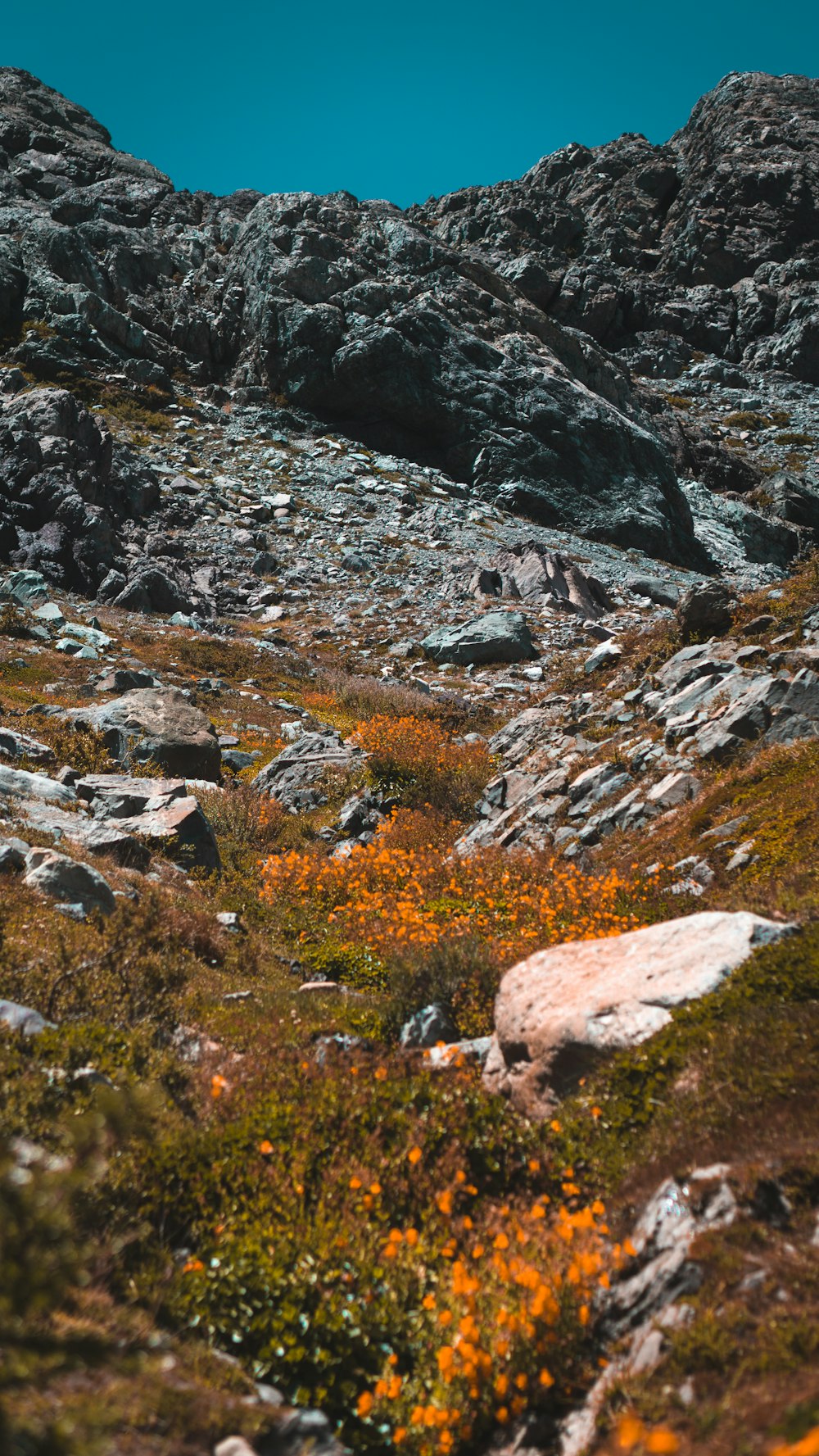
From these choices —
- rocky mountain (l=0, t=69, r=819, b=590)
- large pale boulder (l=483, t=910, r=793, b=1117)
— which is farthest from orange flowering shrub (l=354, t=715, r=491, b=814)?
rocky mountain (l=0, t=69, r=819, b=590)

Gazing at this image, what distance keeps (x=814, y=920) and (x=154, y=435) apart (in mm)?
60196

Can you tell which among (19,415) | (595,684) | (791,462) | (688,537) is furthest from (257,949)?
(791,462)

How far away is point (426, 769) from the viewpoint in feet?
53.5

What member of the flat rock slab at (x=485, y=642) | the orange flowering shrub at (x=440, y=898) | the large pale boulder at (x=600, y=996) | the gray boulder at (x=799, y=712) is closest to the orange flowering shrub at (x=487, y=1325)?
the large pale boulder at (x=600, y=996)

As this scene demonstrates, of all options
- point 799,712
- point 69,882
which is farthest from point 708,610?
point 69,882

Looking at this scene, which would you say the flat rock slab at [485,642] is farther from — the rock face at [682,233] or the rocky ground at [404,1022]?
the rock face at [682,233]

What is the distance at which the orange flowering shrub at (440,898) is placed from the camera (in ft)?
28.7

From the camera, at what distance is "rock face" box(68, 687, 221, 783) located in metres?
16.1

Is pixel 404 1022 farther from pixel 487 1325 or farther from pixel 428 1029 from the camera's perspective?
pixel 487 1325

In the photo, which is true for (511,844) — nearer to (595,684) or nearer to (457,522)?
(595,684)

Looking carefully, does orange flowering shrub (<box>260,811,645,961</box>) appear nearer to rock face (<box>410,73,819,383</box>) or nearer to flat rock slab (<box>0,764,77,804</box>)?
flat rock slab (<box>0,764,77,804</box>)

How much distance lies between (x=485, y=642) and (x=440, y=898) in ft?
71.0

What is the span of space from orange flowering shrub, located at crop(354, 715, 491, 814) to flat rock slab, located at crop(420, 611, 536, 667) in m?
13.4

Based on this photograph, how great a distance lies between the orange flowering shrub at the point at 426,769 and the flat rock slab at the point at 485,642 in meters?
13.4
